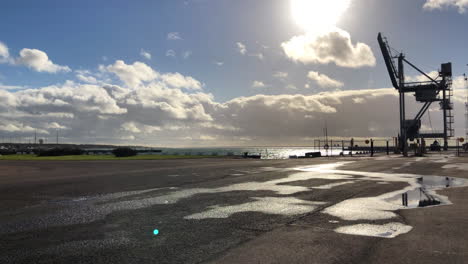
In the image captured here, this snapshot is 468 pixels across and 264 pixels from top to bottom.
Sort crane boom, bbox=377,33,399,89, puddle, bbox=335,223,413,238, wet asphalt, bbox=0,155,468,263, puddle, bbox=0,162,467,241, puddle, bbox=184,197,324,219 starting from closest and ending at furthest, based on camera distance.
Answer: wet asphalt, bbox=0,155,468,263 → puddle, bbox=335,223,413,238 → puddle, bbox=0,162,467,241 → puddle, bbox=184,197,324,219 → crane boom, bbox=377,33,399,89

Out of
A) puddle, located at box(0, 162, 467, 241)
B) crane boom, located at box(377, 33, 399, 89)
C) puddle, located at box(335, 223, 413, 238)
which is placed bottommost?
puddle, located at box(0, 162, 467, 241)

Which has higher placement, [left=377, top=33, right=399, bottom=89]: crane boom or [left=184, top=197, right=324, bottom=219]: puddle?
[left=377, top=33, right=399, bottom=89]: crane boom

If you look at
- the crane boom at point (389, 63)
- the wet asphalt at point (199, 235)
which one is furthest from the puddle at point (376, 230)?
the crane boom at point (389, 63)

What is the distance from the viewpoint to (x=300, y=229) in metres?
7.44

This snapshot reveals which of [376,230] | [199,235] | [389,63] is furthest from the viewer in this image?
[389,63]

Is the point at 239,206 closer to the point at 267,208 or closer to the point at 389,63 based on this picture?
the point at 267,208

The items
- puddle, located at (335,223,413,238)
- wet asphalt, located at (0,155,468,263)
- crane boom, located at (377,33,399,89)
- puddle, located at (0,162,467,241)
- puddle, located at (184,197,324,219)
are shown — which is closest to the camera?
wet asphalt, located at (0,155,468,263)

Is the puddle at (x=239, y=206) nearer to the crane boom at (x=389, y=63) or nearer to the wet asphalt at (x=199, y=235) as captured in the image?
the wet asphalt at (x=199, y=235)

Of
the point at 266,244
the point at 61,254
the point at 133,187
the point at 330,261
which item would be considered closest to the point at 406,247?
the point at 330,261

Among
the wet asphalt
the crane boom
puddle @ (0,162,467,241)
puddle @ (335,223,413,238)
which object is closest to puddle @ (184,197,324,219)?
puddle @ (0,162,467,241)

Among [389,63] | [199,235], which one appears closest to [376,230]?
[199,235]

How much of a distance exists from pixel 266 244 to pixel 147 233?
8.27 feet

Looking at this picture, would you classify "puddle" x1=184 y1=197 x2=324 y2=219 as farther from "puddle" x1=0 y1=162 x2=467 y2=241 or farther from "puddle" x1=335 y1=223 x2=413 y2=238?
"puddle" x1=335 y1=223 x2=413 y2=238

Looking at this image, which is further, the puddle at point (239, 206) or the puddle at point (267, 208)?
the puddle at point (267, 208)
